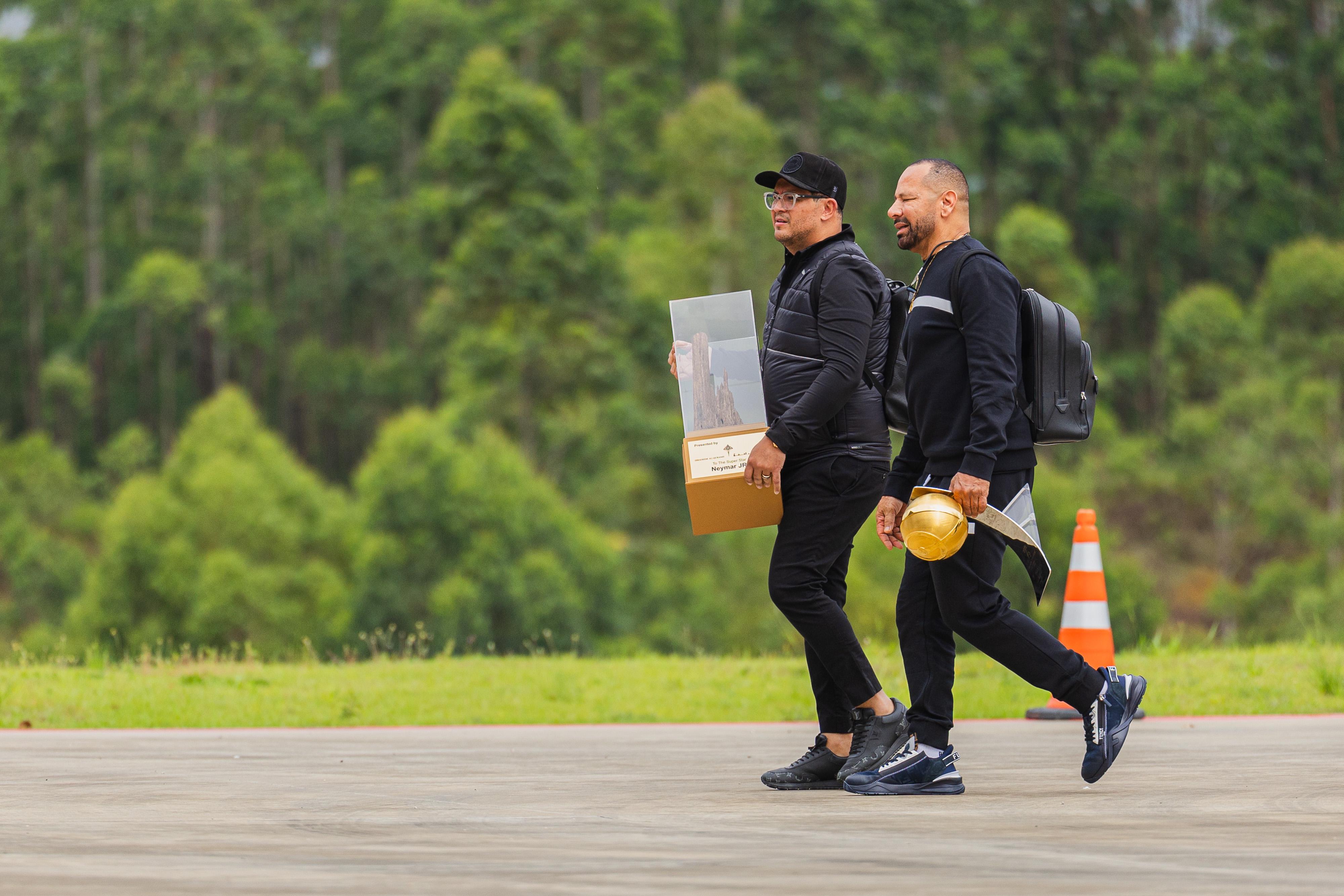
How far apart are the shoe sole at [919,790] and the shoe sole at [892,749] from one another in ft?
0.31

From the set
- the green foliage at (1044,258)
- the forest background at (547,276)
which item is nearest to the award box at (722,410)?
the forest background at (547,276)

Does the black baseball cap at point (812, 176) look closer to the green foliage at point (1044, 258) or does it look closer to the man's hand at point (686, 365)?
the man's hand at point (686, 365)

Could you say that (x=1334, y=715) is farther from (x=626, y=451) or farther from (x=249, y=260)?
(x=249, y=260)

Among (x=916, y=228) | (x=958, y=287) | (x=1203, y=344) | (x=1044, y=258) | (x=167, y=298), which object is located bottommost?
(x=958, y=287)

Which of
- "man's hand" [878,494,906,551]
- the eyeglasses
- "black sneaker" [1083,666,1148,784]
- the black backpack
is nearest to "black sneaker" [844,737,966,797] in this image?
"black sneaker" [1083,666,1148,784]

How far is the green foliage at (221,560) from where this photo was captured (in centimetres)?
4269

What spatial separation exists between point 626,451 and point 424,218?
10686 mm

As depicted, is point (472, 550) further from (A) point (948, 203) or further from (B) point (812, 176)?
(A) point (948, 203)

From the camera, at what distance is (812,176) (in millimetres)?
6121

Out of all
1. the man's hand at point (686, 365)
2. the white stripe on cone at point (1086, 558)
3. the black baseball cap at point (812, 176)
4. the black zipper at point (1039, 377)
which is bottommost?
the white stripe on cone at point (1086, 558)

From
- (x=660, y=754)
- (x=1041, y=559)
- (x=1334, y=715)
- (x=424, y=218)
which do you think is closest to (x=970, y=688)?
(x=1334, y=715)

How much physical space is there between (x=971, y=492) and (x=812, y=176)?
129 centimetres

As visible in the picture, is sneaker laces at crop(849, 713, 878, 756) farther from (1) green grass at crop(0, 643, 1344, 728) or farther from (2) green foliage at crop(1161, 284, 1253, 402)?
(2) green foliage at crop(1161, 284, 1253, 402)

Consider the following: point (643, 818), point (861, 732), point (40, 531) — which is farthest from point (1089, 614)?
point (40, 531)
